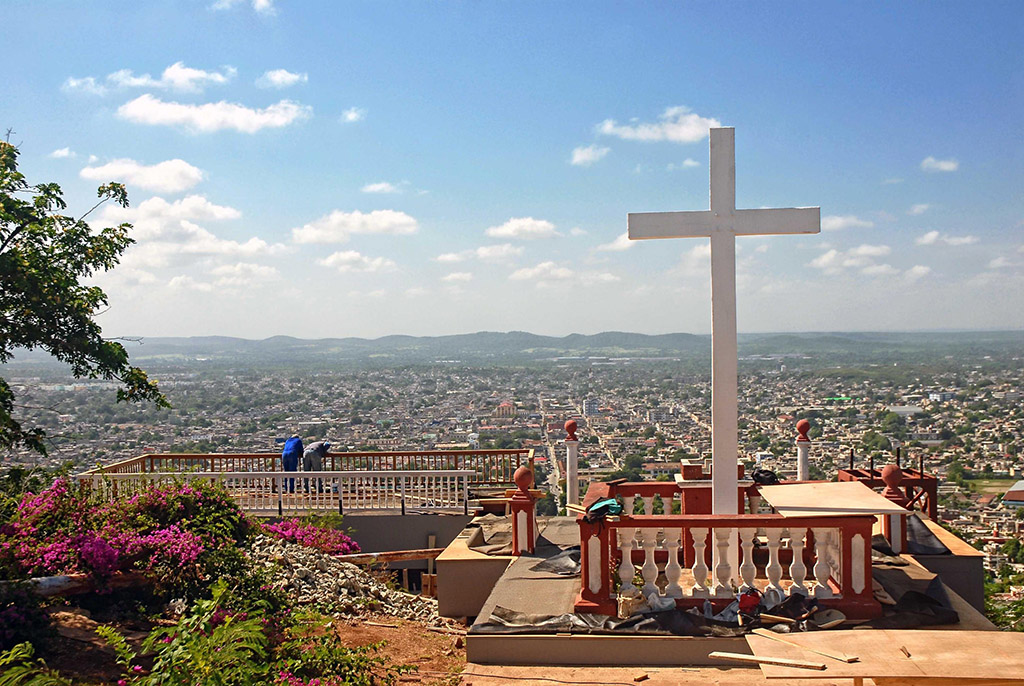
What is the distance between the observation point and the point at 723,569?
684 cm

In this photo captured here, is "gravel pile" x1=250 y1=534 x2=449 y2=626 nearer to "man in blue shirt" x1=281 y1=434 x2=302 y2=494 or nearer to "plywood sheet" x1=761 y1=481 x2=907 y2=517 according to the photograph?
"plywood sheet" x1=761 y1=481 x2=907 y2=517

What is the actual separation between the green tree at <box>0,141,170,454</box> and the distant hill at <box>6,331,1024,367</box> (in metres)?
68.9

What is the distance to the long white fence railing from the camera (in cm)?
1457

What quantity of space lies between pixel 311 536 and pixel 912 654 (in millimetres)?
8587

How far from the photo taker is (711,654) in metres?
5.72

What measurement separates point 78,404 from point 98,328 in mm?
38237

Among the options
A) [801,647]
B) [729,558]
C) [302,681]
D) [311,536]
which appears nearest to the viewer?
[801,647]

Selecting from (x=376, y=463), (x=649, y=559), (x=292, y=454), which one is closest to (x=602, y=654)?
(x=649, y=559)

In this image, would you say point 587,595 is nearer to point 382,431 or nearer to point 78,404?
point 382,431

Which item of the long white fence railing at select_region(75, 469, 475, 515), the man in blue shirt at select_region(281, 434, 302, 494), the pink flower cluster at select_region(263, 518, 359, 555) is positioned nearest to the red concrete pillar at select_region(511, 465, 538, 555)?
the pink flower cluster at select_region(263, 518, 359, 555)

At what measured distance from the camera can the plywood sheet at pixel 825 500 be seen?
6773 millimetres

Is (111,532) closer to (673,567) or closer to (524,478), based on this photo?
(524,478)

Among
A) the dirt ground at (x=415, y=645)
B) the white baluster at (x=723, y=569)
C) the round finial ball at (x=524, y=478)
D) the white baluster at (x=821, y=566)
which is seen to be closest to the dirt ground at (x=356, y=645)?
the dirt ground at (x=415, y=645)

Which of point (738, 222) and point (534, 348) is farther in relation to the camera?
point (534, 348)
